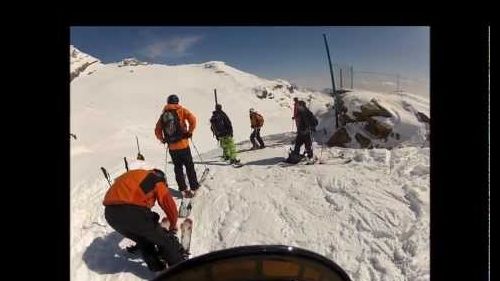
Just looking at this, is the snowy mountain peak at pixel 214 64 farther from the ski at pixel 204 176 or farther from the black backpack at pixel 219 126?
the ski at pixel 204 176

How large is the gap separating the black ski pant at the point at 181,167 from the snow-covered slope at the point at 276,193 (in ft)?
0.51

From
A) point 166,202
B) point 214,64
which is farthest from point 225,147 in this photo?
point 214,64

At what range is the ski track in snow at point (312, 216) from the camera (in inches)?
193

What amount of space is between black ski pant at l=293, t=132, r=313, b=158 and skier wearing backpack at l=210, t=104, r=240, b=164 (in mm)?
849

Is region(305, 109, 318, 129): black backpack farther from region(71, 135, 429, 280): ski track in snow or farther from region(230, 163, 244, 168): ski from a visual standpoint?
region(230, 163, 244, 168): ski

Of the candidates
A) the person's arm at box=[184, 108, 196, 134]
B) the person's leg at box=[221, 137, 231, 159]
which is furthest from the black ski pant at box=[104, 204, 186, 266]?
the person's leg at box=[221, 137, 231, 159]

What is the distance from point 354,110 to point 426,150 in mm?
1389

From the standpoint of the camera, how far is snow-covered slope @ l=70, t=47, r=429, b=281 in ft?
16.5

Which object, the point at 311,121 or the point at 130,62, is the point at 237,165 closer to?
the point at 311,121

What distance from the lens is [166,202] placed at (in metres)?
4.80

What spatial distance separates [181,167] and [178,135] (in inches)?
15.6

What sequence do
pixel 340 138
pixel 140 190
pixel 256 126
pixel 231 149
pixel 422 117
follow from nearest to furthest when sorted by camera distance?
pixel 140 190, pixel 231 149, pixel 340 138, pixel 422 117, pixel 256 126

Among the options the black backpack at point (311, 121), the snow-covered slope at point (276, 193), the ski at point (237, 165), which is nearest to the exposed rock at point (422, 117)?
the snow-covered slope at point (276, 193)
